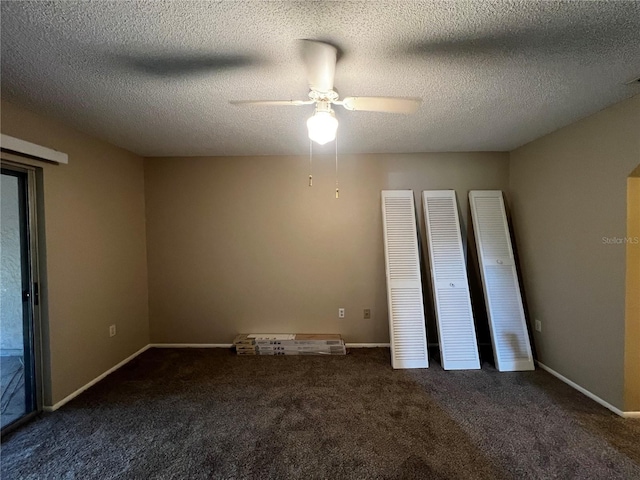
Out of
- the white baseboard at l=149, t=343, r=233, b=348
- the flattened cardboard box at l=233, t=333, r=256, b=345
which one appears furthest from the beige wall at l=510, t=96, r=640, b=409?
the white baseboard at l=149, t=343, r=233, b=348

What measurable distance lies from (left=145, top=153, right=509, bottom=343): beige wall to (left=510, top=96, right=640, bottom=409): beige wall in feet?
3.84

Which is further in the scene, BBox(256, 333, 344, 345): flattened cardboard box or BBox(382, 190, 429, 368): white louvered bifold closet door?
BBox(256, 333, 344, 345): flattened cardboard box

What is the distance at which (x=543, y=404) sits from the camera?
2.30 meters

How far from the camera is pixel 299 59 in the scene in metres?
1.53

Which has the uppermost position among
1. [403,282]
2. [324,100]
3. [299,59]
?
[299,59]

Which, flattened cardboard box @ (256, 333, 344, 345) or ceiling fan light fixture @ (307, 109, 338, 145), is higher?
ceiling fan light fixture @ (307, 109, 338, 145)

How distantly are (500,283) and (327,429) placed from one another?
2.36 meters

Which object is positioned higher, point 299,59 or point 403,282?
point 299,59

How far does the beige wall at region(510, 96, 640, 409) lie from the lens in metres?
2.14

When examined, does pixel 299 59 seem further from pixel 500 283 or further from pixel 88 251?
pixel 500 283

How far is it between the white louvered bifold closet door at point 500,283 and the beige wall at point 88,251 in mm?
3986

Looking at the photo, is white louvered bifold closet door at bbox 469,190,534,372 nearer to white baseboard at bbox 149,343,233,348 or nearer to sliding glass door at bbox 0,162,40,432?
white baseboard at bbox 149,343,233,348

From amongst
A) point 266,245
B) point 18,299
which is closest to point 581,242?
point 266,245

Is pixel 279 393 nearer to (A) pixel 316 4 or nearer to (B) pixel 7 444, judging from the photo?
(B) pixel 7 444
